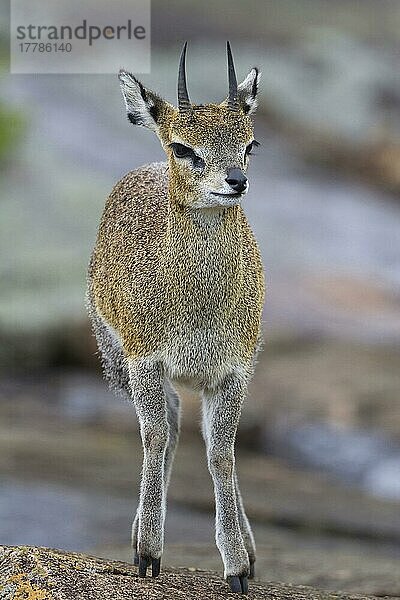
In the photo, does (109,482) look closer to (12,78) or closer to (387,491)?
(387,491)

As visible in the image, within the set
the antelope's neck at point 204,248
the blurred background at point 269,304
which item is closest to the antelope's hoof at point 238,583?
the antelope's neck at point 204,248

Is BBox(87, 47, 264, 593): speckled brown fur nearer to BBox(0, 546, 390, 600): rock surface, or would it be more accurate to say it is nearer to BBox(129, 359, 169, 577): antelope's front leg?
BBox(129, 359, 169, 577): antelope's front leg

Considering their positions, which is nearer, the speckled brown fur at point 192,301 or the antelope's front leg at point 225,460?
the speckled brown fur at point 192,301

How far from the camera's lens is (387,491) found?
17953 mm

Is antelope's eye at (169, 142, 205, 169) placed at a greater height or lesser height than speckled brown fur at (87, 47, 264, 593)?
greater

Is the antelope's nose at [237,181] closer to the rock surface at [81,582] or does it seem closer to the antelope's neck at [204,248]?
the antelope's neck at [204,248]

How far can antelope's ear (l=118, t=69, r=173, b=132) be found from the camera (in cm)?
877

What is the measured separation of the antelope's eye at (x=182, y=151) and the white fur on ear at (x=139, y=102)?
410mm

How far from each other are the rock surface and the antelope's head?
2402 mm

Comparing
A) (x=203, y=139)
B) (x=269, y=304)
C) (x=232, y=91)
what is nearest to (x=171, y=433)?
(x=203, y=139)

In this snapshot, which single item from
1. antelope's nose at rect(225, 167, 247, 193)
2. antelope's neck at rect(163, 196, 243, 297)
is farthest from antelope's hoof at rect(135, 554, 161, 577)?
antelope's nose at rect(225, 167, 247, 193)

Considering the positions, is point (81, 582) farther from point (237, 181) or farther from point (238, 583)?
point (237, 181)

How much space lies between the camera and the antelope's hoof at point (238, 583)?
881 cm

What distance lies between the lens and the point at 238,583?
348 inches
